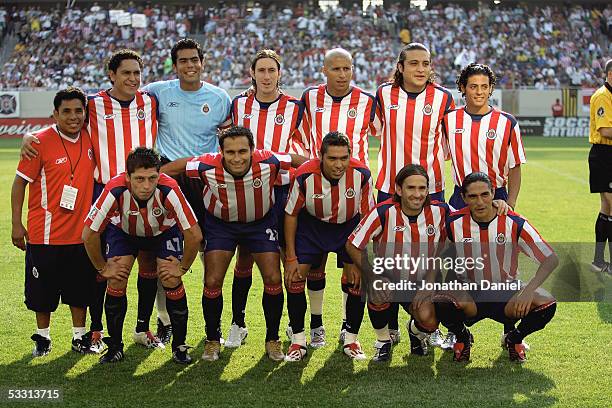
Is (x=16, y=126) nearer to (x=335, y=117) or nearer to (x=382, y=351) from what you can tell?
(x=335, y=117)

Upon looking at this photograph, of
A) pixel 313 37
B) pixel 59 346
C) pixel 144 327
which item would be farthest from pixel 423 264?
pixel 313 37

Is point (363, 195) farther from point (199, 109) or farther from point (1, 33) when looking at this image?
point (1, 33)

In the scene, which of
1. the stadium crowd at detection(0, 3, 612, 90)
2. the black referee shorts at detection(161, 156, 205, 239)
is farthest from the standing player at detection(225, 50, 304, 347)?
the stadium crowd at detection(0, 3, 612, 90)

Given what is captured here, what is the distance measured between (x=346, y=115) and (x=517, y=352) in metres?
1.88

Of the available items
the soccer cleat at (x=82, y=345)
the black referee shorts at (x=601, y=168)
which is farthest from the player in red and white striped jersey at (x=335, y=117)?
the black referee shorts at (x=601, y=168)

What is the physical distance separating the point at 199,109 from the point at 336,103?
3.09ft

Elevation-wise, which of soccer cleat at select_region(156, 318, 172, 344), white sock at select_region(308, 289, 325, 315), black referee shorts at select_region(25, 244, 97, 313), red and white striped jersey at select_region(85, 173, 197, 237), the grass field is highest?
red and white striped jersey at select_region(85, 173, 197, 237)

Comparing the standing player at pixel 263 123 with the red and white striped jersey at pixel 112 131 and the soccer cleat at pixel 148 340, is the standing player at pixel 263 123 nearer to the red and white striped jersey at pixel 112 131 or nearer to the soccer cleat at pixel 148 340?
the soccer cleat at pixel 148 340

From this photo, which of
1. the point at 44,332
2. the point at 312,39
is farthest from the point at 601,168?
the point at 312,39

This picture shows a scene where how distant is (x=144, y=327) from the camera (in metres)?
5.25

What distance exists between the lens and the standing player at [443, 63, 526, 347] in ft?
17.0

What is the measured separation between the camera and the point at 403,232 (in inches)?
191

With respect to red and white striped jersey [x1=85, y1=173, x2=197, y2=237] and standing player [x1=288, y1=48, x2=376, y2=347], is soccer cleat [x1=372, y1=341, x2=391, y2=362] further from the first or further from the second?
red and white striped jersey [x1=85, y1=173, x2=197, y2=237]

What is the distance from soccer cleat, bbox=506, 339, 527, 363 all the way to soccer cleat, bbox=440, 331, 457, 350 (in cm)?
37
